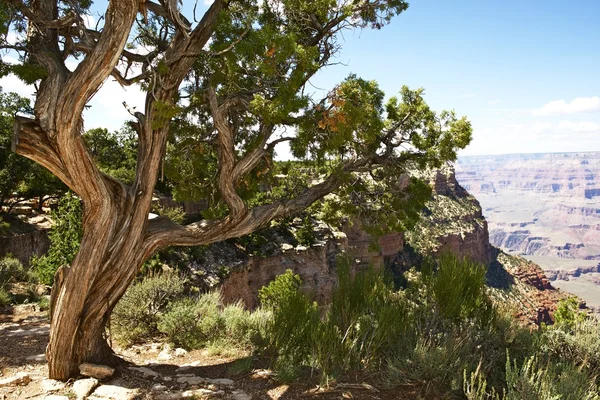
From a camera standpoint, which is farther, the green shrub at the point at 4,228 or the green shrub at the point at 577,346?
the green shrub at the point at 4,228

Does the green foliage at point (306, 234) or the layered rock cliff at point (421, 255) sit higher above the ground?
the green foliage at point (306, 234)

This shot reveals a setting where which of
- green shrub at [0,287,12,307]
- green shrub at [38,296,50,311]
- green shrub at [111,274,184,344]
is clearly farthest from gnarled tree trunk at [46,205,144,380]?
green shrub at [0,287,12,307]

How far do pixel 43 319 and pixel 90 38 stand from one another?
23.0ft

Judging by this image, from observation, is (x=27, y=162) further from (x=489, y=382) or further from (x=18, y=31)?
(x=489, y=382)

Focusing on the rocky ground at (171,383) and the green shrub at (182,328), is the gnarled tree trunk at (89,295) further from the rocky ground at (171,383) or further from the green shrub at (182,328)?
the green shrub at (182,328)

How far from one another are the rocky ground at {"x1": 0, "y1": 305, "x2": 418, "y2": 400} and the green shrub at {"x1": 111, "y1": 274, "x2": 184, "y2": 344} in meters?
0.97

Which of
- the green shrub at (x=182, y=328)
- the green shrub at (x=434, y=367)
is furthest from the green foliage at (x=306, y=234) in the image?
the green shrub at (x=434, y=367)

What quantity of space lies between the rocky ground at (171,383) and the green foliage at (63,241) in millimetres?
7317

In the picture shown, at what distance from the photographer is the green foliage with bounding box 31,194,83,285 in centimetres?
1395

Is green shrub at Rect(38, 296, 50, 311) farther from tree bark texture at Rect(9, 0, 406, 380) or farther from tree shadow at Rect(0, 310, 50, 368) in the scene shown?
tree bark texture at Rect(9, 0, 406, 380)

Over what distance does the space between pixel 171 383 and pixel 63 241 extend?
35.2ft

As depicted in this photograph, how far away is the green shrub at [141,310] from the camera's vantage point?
819 centimetres

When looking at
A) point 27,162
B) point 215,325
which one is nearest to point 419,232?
point 27,162

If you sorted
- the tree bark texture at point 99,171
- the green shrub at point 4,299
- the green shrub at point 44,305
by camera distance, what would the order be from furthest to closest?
the green shrub at point 44,305
the green shrub at point 4,299
the tree bark texture at point 99,171
